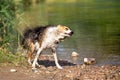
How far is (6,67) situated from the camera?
12602mm

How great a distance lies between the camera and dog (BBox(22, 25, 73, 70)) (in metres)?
12.9

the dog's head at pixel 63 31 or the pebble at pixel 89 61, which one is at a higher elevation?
the dog's head at pixel 63 31

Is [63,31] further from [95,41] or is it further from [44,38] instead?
[95,41]

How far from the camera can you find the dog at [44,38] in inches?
507

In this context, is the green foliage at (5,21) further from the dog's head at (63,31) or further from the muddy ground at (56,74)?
the dog's head at (63,31)

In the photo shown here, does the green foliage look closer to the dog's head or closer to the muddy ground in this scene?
the muddy ground

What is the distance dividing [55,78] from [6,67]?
1.50 meters

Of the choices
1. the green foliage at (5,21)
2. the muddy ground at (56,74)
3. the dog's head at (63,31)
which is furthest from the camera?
the green foliage at (5,21)

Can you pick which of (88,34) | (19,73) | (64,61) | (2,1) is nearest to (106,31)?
(88,34)

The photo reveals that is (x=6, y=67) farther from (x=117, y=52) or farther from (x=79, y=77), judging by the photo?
(x=117, y=52)

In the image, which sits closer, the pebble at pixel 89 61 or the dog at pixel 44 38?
the dog at pixel 44 38

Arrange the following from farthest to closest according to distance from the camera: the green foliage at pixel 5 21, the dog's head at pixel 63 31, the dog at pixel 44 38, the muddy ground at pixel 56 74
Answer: the green foliage at pixel 5 21
the dog at pixel 44 38
the dog's head at pixel 63 31
the muddy ground at pixel 56 74

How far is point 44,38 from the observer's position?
511 inches

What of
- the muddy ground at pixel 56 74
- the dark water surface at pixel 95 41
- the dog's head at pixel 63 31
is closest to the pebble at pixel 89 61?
the dark water surface at pixel 95 41
